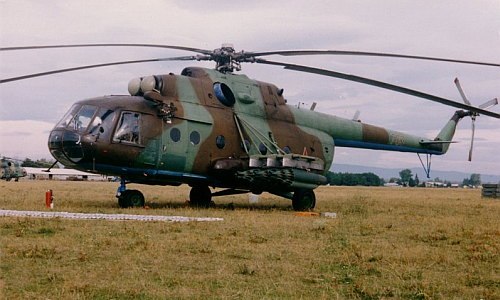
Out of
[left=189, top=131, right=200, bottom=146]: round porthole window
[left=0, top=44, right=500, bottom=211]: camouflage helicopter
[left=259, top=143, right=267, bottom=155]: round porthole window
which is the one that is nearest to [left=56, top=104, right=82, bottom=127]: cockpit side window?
[left=0, top=44, right=500, bottom=211]: camouflage helicopter

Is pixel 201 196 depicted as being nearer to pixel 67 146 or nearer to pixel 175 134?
pixel 175 134

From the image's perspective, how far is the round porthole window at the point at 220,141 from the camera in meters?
17.9

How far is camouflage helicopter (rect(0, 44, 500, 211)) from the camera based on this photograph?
1548cm

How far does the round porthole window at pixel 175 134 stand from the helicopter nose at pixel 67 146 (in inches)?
113

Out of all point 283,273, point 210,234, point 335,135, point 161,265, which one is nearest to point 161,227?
point 210,234

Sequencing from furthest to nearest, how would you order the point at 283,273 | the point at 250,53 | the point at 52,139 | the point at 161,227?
the point at 250,53
the point at 52,139
the point at 161,227
the point at 283,273

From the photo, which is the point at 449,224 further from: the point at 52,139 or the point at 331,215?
the point at 52,139

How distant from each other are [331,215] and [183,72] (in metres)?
7.36

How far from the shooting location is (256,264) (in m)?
8.02

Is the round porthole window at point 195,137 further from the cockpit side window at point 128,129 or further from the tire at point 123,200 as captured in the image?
the tire at point 123,200

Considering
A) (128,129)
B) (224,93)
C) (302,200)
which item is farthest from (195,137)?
(302,200)

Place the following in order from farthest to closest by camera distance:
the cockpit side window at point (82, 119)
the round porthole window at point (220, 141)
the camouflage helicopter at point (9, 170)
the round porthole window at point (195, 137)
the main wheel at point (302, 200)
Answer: the camouflage helicopter at point (9, 170), the main wheel at point (302, 200), the round porthole window at point (220, 141), the round porthole window at point (195, 137), the cockpit side window at point (82, 119)

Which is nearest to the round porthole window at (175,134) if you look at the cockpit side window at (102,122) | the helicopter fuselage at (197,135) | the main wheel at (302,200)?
the helicopter fuselage at (197,135)

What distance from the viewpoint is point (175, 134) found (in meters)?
16.8
